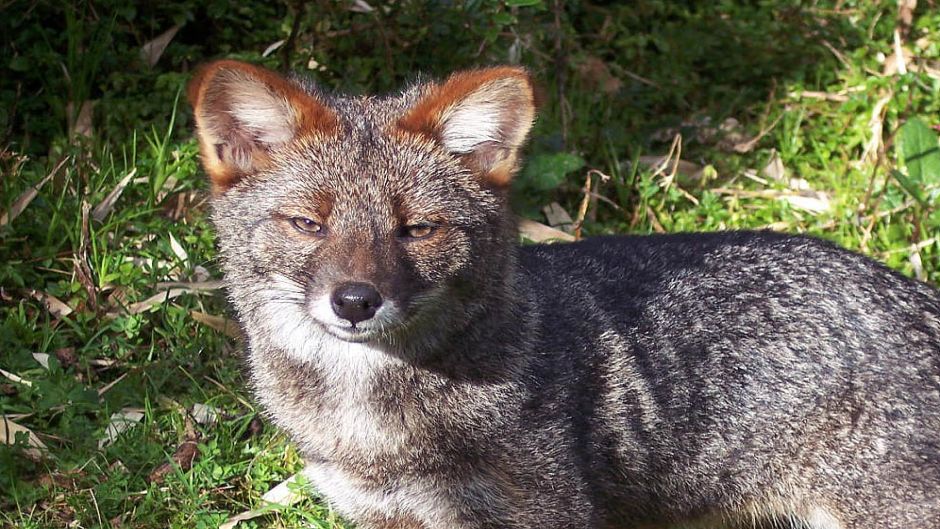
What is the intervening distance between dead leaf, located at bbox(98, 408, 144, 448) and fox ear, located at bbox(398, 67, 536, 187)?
1999 mm

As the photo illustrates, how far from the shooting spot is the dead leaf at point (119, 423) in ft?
17.0

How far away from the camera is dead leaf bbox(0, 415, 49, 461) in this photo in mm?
5047

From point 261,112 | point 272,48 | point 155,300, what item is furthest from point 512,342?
point 272,48

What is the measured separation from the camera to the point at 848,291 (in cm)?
454

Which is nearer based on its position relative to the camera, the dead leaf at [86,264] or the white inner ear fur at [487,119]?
the white inner ear fur at [487,119]

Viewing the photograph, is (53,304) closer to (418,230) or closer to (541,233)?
(541,233)

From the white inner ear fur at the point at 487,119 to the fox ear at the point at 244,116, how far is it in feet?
1.23

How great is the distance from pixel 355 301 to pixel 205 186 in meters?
2.17

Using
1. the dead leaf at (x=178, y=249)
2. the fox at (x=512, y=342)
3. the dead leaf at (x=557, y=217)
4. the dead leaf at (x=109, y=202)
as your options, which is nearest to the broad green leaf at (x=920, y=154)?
the dead leaf at (x=557, y=217)

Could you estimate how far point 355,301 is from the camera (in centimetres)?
368

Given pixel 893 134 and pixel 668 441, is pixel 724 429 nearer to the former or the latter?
pixel 668 441

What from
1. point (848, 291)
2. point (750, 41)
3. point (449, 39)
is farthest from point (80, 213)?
point (750, 41)

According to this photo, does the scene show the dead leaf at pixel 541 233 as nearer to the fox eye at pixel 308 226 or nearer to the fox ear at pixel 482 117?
the fox ear at pixel 482 117

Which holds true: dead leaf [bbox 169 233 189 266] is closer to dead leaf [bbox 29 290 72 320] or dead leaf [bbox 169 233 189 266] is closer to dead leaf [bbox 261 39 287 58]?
dead leaf [bbox 29 290 72 320]
